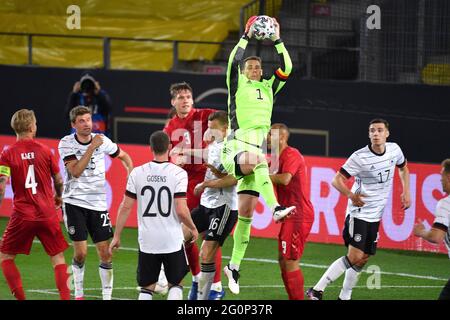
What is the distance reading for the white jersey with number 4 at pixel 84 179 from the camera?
1202 centimetres

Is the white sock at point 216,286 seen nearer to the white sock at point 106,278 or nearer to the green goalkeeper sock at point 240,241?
the green goalkeeper sock at point 240,241

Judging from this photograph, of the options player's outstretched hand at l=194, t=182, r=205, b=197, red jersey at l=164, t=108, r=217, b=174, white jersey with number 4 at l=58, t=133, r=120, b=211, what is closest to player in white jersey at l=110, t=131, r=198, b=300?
player's outstretched hand at l=194, t=182, r=205, b=197

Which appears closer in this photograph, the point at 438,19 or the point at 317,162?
the point at 317,162

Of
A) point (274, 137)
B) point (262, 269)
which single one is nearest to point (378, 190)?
point (274, 137)

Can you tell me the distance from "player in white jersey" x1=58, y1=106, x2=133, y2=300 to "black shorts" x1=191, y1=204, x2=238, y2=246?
104 centimetres

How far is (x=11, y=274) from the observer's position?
1138cm

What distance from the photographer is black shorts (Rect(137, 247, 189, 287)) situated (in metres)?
10.4

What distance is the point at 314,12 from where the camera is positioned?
835 inches

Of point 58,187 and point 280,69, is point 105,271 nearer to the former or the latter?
point 58,187

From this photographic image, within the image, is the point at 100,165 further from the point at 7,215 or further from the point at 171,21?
the point at 171,21

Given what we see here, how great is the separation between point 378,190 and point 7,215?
8.31 meters

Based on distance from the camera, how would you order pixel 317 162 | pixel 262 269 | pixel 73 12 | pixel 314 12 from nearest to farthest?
pixel 262 269 → pixel 317 162 → pixel 314 12 → pixel 73 12

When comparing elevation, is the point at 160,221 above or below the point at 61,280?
above

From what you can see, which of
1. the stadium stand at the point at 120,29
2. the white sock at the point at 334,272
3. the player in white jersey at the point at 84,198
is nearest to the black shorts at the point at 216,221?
the player in white jersey at the point at 84,198
